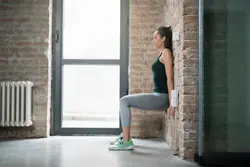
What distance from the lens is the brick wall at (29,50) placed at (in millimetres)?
4566

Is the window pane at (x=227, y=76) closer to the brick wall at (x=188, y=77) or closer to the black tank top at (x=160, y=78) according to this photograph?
the brick wall at (x=188, y=77)

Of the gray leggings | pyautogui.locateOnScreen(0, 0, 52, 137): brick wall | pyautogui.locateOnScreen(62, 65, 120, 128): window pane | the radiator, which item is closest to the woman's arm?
the gray leggings

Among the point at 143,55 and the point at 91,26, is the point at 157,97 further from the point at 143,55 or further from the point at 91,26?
the point at 91,26

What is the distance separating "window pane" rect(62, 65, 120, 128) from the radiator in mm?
632

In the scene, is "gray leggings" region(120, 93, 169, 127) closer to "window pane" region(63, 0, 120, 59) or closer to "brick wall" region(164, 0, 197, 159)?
"brick wall" region(164, 0, 197, 159)

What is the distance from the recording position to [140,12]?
4.69 m

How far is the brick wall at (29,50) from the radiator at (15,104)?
16 centimetres

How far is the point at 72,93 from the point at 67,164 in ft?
7.43

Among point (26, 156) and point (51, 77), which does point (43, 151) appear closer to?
point (26, 156)

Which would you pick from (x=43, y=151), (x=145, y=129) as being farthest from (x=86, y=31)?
(x=43, y=151)

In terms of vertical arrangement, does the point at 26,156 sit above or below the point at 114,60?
below

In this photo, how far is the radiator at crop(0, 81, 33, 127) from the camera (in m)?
4.38

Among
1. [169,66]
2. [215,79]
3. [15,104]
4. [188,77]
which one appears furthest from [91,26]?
[215,79]

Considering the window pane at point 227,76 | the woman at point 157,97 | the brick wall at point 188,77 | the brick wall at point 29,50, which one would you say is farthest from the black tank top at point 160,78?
the brick wall at point 29,50
